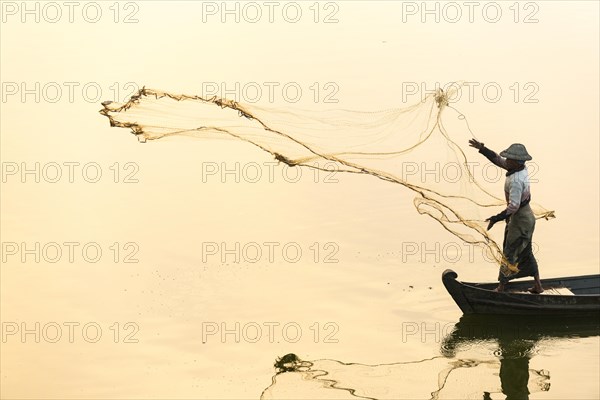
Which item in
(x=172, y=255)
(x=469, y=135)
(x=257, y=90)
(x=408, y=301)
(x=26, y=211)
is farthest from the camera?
(x=257, y=90)

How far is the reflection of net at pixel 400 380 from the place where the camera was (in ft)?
41.3

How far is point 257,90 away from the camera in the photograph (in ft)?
76.5

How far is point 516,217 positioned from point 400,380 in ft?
8.11

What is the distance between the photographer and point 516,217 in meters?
14.2

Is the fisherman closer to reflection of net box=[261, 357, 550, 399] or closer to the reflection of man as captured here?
the reflection of man

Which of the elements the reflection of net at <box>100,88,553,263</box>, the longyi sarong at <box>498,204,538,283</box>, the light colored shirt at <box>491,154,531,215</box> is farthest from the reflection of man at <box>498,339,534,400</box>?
the reflection of net at <box>100,88,553,263</box>

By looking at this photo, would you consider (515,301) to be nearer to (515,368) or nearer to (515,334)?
(515,334)

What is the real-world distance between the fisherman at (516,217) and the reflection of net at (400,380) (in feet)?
4.80

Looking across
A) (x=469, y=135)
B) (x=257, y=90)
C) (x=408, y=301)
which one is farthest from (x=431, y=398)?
(x=257, y=90)

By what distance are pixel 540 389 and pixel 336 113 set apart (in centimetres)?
1070

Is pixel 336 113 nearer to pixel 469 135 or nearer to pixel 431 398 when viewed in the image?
pixel 469 135

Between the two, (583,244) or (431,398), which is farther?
(583,244)

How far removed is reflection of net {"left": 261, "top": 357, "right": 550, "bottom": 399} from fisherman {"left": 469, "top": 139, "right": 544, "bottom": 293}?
4.80ft

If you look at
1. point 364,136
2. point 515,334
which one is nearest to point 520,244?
point 515,334
